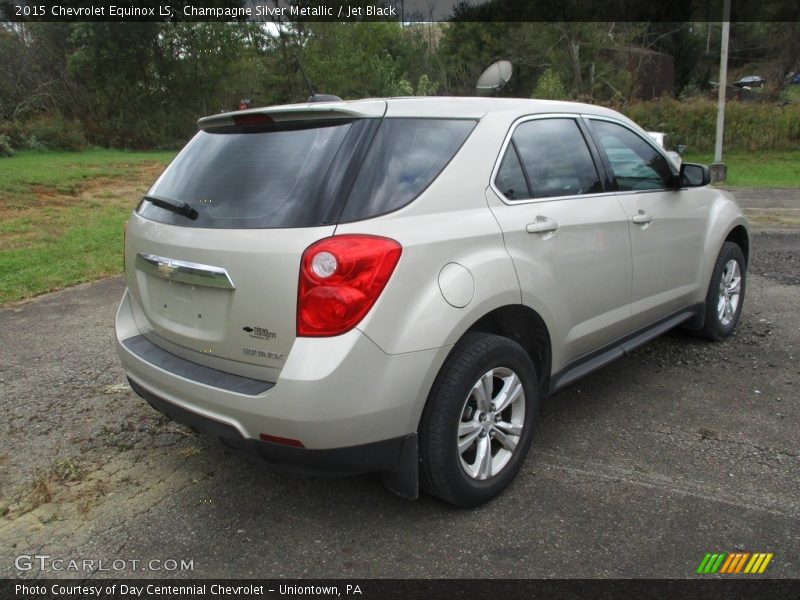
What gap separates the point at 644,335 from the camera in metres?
Answer: 3.97

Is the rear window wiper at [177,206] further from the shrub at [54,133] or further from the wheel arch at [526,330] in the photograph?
the shrub at [54,133]

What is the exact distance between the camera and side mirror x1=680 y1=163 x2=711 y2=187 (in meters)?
4.32

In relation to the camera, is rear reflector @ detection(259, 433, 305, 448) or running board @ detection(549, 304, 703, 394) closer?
rear reflector @ detection(259, 433, 305, 448)

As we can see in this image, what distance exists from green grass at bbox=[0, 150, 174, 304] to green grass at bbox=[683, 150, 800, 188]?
13.8 m

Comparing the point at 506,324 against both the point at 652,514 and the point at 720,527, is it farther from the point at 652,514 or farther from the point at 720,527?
the point at 720,527

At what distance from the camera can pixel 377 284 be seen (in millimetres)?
2408

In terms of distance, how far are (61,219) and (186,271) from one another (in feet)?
30.7

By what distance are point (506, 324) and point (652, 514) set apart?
1009 mm

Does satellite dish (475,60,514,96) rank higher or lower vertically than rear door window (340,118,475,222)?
higher

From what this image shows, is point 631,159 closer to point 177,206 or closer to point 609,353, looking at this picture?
point 609,353

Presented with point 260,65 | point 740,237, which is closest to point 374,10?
point 260,65

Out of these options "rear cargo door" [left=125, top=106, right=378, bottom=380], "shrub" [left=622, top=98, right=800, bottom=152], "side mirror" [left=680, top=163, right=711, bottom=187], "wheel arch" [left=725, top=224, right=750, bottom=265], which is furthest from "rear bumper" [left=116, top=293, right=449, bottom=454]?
"shrub" [left=622, top=98, right=800, bottom=152]

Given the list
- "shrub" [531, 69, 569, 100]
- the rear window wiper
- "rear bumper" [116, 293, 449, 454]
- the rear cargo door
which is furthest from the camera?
"shrub" [531, 69, 569, 100]

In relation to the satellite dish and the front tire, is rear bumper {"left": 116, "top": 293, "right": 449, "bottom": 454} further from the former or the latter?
the satellite dish
